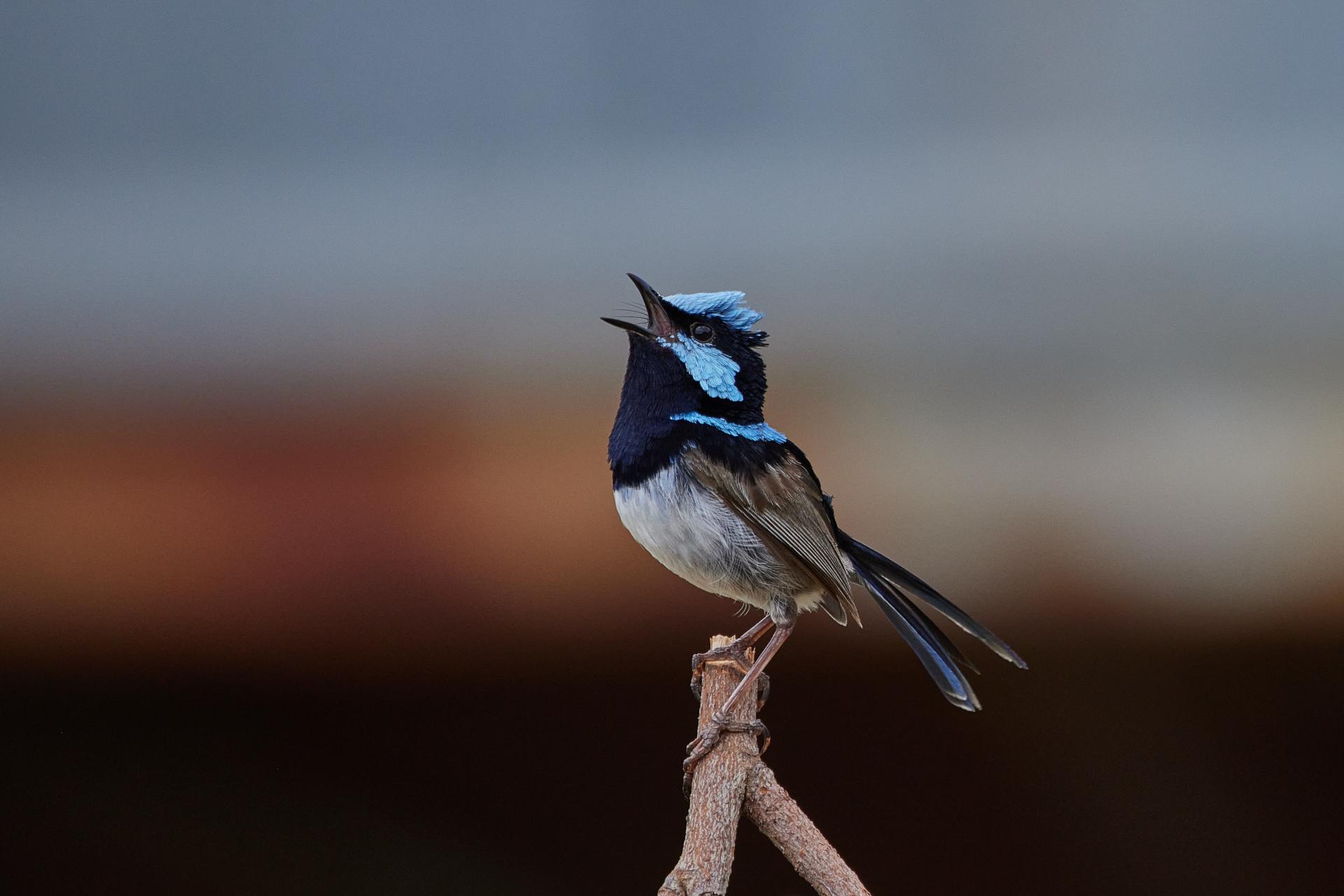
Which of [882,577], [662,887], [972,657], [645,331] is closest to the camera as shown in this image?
[662,887]

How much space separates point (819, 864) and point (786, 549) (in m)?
0.34

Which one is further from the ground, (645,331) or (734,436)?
(645,331)

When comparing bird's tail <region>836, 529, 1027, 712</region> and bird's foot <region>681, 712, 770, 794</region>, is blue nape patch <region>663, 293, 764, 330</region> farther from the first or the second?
bird's foot <region>681, 712, 770, 794</region>

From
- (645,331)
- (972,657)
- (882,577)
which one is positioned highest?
(645,331)

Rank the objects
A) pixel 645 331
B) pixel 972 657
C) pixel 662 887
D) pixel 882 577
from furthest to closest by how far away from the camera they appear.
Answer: pixel 972 657 < pixel 882 577 < pixel 645 331 < pixel 662 887

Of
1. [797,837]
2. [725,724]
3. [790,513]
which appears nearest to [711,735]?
[725,724]

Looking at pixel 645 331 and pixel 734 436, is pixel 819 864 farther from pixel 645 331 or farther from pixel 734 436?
pixel 645 331

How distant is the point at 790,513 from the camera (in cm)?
133

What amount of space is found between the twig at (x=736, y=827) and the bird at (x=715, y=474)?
38 mm

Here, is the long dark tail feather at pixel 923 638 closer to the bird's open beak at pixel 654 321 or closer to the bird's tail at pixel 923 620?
the bird's tail at pixel 923 620

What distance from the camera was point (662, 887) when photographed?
1.14 m

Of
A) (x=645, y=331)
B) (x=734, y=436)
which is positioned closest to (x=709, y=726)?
(x=734, y=436)

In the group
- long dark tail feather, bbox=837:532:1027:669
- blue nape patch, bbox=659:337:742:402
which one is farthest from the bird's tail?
blue nape patch, bbox=659:337:742:402

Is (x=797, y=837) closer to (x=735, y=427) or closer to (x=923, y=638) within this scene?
(x=923, y=638)
